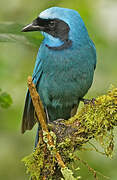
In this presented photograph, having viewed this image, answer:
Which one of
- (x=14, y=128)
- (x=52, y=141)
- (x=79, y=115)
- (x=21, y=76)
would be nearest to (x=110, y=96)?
(x=79, y=115)

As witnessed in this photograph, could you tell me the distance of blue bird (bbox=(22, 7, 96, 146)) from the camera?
14.4ft

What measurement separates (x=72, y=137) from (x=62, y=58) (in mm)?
1144

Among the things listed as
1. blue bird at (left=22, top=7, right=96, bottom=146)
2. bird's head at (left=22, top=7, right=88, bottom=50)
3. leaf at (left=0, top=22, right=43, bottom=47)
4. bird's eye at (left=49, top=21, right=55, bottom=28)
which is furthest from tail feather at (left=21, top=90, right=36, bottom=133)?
leaf at (left=0, top=22, right=43, bottom=47)

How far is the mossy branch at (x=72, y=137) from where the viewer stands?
3422mm

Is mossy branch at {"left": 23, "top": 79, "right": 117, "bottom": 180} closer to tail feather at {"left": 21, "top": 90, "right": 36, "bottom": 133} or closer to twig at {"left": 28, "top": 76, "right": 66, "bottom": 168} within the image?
twig at {"left": 28, "top": 76, "right": 66, "bottom": 168}

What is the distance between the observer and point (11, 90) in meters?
5.75

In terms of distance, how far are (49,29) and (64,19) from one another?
198 mm

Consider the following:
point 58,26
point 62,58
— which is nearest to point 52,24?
point 58,26

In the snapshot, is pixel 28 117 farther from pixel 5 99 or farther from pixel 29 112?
pixel 5 99

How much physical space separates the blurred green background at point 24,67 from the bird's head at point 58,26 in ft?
3.37

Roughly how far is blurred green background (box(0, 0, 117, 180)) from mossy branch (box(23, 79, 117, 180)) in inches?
69.1

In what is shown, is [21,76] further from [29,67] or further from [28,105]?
[28,105]

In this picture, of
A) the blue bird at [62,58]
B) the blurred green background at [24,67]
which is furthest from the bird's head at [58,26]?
the blurred green background at [24,67]

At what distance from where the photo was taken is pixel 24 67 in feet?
19.8
